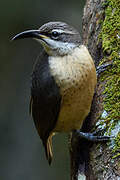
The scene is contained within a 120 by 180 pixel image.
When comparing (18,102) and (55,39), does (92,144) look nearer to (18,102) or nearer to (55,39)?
(55,39)

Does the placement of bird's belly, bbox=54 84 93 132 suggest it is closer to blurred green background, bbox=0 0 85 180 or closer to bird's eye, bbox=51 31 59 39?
bird's eye, bbox=51 31 59 39

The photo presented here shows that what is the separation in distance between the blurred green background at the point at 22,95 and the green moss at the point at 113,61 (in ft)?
10.8

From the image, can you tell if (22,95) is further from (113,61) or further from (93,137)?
(93,137)

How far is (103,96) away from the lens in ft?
12.0

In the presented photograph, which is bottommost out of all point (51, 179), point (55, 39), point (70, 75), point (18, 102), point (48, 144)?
point (51, 179)

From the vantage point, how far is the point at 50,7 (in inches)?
305

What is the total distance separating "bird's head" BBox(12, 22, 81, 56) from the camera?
3.87 m

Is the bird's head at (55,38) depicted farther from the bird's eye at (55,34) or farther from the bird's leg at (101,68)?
the bird's leg at (101,68)

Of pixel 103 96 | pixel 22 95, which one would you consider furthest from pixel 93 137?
pixel 22 95

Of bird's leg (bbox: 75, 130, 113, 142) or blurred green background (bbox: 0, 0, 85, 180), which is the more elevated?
bird's leg (bbox: 75, 130, 113, 142)

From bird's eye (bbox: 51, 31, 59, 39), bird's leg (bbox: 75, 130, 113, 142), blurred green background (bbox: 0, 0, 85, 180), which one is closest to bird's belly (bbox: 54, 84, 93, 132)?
bird's leg (bbox: 75, 130, 113, 142)

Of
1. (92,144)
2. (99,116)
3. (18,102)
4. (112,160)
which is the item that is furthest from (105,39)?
(18,102)

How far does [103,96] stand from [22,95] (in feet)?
12.3

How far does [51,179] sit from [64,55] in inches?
150
